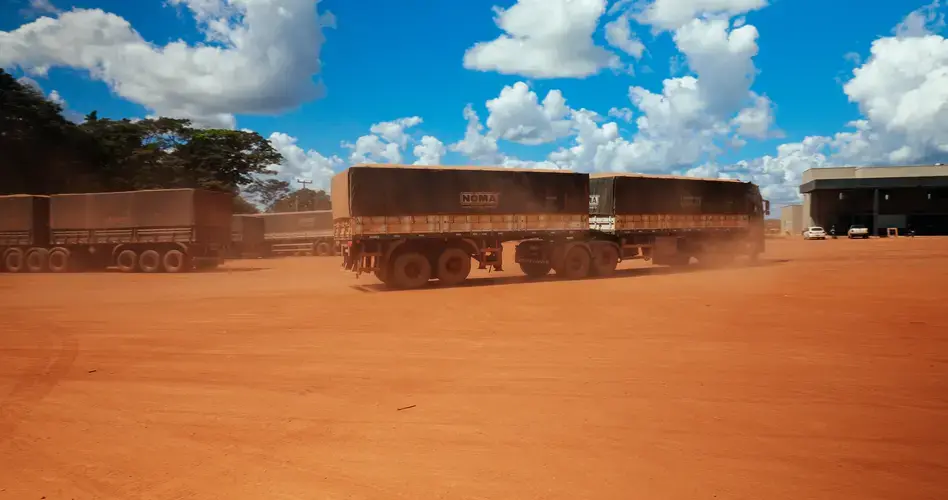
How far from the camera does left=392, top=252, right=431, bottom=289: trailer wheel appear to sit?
48.9ft

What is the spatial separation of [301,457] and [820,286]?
45.3 feet

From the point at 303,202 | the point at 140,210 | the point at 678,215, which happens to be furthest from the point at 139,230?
the point at 303,202

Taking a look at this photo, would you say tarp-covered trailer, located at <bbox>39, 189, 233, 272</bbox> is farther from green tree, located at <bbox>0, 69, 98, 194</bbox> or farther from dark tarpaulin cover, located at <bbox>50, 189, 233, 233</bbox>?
green tree, located at <bbox>0, 69, 98, 194</bbox>

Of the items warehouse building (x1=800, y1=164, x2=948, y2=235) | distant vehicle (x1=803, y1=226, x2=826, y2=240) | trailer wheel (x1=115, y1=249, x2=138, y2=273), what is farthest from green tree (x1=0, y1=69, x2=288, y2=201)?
warehouse building (x1=800, y1=164, x2=948, y2=235)

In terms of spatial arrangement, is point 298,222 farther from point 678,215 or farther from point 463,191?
point 678,215

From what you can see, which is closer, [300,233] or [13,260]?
[13,260]

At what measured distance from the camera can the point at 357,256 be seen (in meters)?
14.6

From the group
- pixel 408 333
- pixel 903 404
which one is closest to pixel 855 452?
pixel 903 404

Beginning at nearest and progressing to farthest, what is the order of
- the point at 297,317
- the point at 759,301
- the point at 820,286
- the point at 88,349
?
the point at 88,349 < the point at 297,317 < the point at 759,301 < the point at 820,286

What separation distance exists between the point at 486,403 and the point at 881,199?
70.0 metres

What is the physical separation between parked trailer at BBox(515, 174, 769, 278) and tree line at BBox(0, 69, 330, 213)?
32.2 metres

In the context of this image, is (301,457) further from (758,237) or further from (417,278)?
(758,237)

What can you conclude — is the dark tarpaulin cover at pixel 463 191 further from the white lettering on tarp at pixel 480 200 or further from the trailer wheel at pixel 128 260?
the trailer wheel at pixel 128 260

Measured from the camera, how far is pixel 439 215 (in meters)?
15.2
